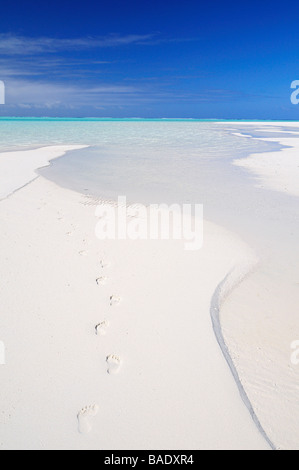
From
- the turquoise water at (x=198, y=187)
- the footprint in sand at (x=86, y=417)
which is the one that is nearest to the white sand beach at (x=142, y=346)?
the footprint in sand at (x=86, y=417)

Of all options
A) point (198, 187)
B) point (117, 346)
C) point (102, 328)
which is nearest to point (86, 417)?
point (117, 346)

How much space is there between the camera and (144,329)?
12.3ft

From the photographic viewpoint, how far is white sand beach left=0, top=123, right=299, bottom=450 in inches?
104

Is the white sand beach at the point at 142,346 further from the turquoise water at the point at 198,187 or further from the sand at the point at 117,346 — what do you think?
the turquoise water at the point at 198,187

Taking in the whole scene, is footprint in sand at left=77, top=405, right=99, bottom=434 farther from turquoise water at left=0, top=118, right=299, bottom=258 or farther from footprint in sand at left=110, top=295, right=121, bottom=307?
turquoise water at left=0, top=118, right=299, bottom=258

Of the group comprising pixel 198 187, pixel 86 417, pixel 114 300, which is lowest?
pixel 86 417

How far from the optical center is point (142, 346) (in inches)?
137

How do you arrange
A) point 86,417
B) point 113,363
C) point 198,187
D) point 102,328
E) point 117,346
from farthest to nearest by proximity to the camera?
point 198,187
point 102,328
point 117,346
point 113,363
point 86,417

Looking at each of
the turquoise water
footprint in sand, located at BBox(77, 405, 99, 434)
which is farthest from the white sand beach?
the turquoise water

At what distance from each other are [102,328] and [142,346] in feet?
1.79

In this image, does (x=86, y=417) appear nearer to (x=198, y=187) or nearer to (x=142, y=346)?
(x=142, y=346)

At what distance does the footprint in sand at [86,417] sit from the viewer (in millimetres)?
2602

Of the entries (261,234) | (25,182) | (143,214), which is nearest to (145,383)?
(261,234)

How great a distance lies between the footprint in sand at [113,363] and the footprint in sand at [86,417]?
1.34ft
